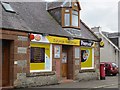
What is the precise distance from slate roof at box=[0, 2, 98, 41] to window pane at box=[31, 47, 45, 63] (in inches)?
48.8

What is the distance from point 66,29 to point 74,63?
2.75 metres

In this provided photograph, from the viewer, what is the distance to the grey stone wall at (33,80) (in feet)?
60.7

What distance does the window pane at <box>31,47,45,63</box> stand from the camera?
786 inches

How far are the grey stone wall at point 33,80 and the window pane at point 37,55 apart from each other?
42.2 inches

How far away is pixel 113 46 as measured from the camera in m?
42.1

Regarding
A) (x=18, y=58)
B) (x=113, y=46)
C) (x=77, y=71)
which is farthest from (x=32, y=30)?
(x=113, y=46)

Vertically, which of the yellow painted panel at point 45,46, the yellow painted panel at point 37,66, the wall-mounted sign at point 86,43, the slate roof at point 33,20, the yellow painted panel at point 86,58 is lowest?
the yellow painted panel at point 37,66

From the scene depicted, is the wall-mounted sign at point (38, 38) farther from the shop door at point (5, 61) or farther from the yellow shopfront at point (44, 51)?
the shop door at point (5, 61)

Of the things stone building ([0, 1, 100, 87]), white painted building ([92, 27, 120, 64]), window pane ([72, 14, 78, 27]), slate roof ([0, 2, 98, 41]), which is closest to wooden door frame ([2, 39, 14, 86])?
stone building ([0, 1, 100, 87])

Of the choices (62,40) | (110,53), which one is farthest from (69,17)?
(110,53)

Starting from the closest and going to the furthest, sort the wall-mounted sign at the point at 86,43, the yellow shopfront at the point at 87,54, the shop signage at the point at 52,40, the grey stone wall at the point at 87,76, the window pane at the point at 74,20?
the shop signage at the point at 52,40 → the grey stone wall at the point at 87,76 → the window pane at the point at 74,20 → the wall-mounted sign at the point at 86,43 → the yellow shopfront at the point at 87,54

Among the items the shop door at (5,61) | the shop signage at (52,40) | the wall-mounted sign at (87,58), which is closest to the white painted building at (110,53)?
the wall-mounted sign at (87,58)

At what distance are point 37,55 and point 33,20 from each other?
2.86 m

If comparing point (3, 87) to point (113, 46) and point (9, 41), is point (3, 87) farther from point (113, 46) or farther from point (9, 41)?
point (113, 46)
